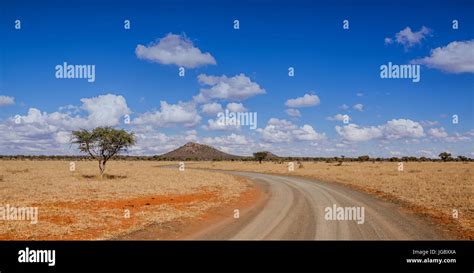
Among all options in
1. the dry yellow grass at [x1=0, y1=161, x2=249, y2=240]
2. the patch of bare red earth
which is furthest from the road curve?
the dry yellow grass at [x1=0, y1=161, x2=249, y2=240]

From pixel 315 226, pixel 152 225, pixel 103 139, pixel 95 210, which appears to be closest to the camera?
pixel 315 226

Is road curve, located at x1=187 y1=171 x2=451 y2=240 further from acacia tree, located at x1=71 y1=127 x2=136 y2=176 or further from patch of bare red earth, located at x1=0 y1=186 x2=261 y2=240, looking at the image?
acacia tree, located at x1=71 y1=127 x2=136 y2=176

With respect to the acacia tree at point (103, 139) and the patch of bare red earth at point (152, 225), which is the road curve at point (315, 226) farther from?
the acacia tree at point (103, 139)

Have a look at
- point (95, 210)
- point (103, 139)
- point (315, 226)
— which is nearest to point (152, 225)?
point (95, 210)

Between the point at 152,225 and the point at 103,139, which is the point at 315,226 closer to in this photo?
the point at 152,225

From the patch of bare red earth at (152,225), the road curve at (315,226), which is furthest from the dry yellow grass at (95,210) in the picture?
the road curve at (315,226)

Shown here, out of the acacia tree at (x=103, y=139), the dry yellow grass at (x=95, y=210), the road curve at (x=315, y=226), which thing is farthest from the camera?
the acacia tree at (x=103, y=139)

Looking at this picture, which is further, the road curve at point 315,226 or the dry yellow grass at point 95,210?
the dry yellow grass at point 95,210
